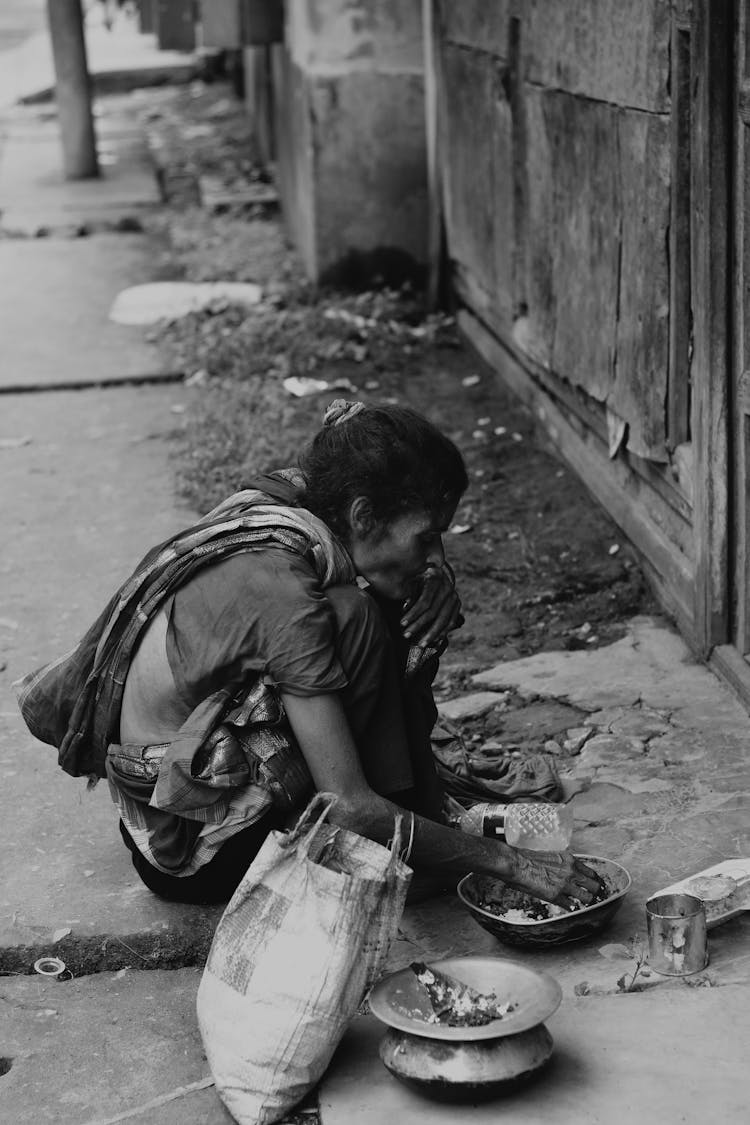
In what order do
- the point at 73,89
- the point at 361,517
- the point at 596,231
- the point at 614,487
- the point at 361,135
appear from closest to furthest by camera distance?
the point at 361,517 < the point at 596,231 < the point at 614,487 < the point at 361,135 < the point at 73,89

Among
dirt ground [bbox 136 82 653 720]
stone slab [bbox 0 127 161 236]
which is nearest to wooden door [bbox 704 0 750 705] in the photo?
dirt ground [bbox 136 82 653 720]

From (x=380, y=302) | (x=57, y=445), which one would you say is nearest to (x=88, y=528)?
(x=57, y=445)

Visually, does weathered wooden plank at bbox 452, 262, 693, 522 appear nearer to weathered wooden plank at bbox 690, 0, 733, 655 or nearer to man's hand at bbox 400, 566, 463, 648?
weathered wooden plank at bbox 690, 0, 733, 655

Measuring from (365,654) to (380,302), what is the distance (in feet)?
19.6

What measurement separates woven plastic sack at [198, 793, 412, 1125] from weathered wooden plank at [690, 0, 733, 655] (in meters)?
1.78

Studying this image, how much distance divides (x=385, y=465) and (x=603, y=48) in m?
2.43

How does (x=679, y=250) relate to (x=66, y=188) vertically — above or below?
above

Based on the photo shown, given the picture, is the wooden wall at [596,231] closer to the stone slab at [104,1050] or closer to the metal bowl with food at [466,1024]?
the metal bowl with food at [466,1024]

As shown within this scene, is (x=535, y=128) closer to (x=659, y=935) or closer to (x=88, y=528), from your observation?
(x=88, y=528)

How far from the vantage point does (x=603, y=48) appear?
15.6 feet

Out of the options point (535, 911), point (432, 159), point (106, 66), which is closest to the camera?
point (535, 911)

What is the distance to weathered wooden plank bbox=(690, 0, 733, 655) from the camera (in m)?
3.78

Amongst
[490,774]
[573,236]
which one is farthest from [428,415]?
[490,774]

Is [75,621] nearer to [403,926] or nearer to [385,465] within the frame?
[403,926]
